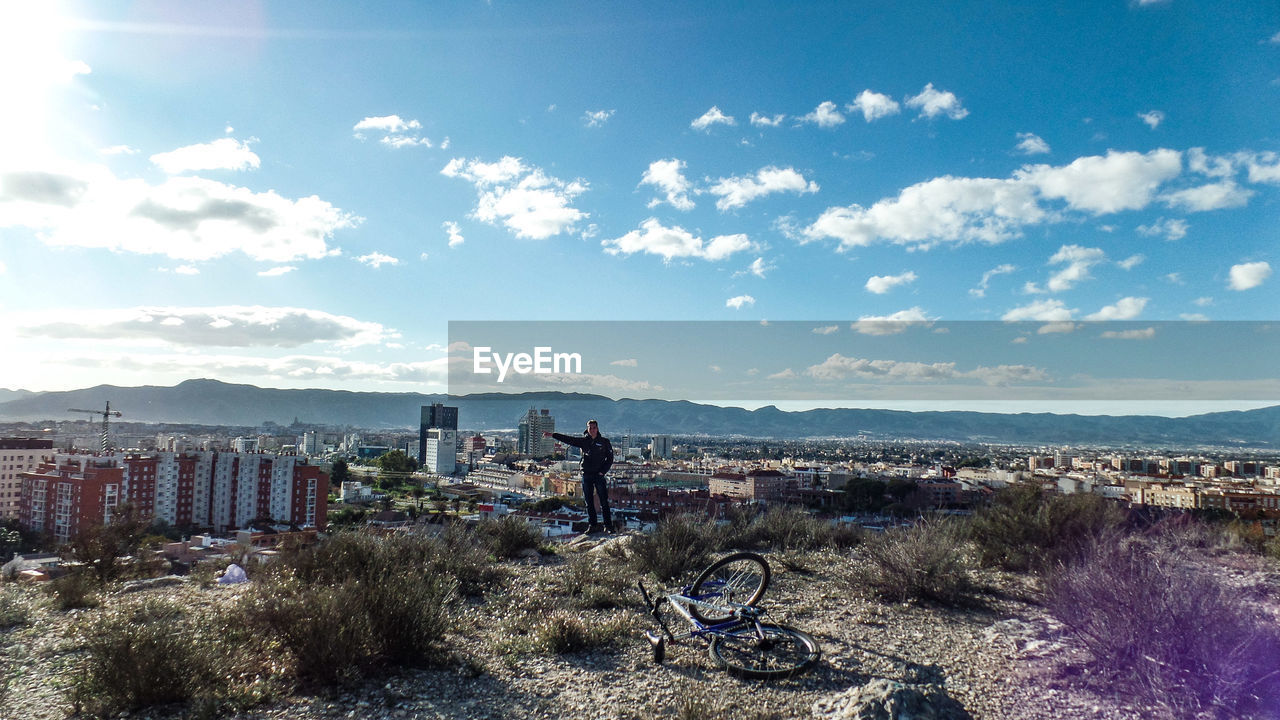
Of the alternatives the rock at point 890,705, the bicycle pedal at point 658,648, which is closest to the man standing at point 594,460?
the bicycle pedal at point 658,648

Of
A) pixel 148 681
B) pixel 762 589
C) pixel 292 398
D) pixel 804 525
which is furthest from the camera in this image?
pixel 292 398

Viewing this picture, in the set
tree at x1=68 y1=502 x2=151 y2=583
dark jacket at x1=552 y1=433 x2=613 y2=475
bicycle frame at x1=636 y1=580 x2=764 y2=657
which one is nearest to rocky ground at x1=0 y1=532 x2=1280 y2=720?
bicycle frame at x1=636 y1=580 x2=764 y2=657

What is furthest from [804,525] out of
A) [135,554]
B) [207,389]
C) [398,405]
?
[398,405]

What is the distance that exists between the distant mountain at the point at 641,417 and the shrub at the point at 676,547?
335 ft

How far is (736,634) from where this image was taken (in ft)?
16.1

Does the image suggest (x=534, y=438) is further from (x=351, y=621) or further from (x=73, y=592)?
(x=351, y=621)

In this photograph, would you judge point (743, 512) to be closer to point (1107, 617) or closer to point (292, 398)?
point (1107, 617)

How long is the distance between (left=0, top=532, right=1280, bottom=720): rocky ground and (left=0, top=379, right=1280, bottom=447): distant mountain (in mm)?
104135

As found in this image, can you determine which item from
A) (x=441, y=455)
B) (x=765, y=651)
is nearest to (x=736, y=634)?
(x=765, y=651)

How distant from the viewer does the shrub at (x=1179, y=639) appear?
3.61 metres

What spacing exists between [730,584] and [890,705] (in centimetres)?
220

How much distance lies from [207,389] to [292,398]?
663 inches

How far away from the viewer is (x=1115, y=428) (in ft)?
408

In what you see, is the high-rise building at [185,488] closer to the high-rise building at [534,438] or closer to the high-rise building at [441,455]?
the high-rise building at [441,455]
